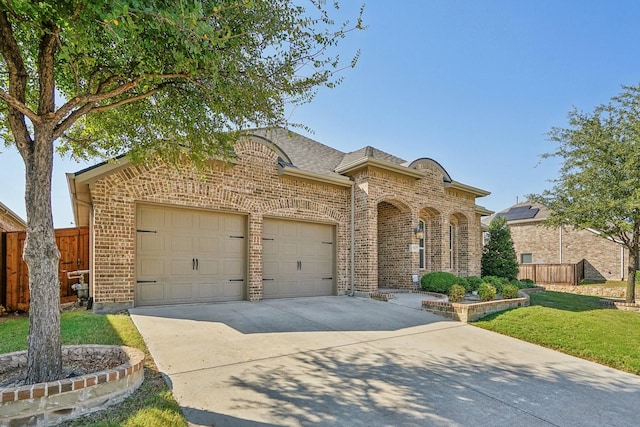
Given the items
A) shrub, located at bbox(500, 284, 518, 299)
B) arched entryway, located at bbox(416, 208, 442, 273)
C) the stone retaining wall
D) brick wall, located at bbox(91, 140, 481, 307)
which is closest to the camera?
brick wall, located at bbox(91, 140, 481, 307)

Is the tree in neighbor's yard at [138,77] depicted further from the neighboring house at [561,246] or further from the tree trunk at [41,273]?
the neighboring house at [561,246]

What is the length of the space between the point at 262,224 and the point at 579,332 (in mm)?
7615

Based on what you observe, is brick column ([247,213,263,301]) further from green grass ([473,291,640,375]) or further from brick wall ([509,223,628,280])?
brick wall ([509,223,628,280])

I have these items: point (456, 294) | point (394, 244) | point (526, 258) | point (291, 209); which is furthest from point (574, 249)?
point (291, 209)

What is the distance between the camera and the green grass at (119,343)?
3.01 metres

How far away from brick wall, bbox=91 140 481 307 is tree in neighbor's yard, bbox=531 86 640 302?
3.55 meters

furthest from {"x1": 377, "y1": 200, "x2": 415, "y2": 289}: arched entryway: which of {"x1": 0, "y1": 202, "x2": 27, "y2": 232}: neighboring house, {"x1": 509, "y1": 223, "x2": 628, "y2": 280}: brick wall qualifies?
{"x1": 0, "y1": 202, "x2": 27, "y2": 232}: neighboring house

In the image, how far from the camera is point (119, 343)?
196 inches

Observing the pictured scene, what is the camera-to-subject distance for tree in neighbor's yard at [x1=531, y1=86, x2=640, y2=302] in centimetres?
1134

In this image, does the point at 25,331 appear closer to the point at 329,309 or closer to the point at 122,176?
the point at 122,176

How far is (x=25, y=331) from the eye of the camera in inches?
237

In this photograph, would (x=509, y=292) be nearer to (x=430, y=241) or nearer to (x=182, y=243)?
(x=430, y=241)

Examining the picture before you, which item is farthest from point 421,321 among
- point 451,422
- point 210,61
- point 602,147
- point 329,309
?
point 602,147

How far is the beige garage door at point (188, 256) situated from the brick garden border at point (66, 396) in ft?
13.1
